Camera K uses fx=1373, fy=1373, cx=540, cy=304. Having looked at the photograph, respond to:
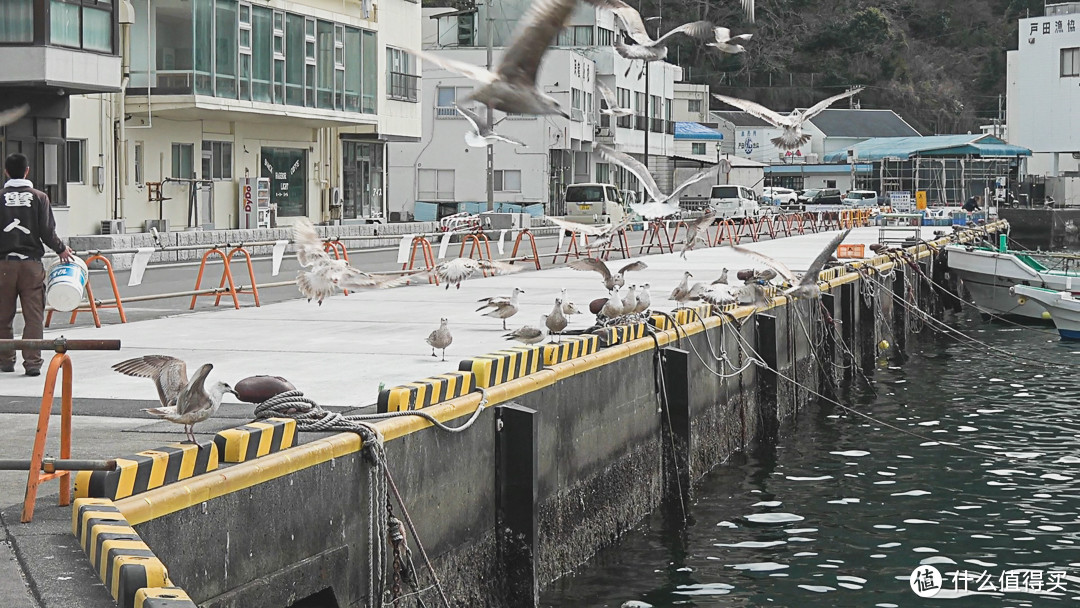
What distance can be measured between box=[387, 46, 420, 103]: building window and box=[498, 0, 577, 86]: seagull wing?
41933 millimetres

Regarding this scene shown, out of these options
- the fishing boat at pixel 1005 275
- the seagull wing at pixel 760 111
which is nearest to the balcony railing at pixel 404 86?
the fishing boat at pixel 1005 275

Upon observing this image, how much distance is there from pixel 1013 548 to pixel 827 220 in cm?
4452

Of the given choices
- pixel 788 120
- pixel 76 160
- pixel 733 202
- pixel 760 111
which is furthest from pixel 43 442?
pixel 733 202

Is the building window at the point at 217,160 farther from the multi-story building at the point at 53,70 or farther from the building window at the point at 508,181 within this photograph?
the building window at the point at 508,181

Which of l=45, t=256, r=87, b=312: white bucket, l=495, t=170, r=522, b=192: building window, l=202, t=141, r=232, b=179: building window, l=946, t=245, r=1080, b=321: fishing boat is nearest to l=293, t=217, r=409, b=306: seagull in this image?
l=45, t=256, r=87, b=312: white bucket

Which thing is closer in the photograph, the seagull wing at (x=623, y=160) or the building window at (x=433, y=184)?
the seagull wing at (x=623, y=160)

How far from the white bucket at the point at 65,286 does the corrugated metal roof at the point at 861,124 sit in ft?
332

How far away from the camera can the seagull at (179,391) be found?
7.30m

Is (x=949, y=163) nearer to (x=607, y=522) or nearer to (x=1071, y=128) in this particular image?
(x=1071, y=128)

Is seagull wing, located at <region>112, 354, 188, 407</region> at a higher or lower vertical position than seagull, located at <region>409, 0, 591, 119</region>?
lower

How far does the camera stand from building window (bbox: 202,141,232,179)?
41031 mm

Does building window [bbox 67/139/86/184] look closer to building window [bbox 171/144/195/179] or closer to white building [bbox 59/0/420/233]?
white building [bbox 59/0/420/233]

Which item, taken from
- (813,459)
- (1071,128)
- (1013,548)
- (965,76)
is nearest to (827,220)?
(1071,128)

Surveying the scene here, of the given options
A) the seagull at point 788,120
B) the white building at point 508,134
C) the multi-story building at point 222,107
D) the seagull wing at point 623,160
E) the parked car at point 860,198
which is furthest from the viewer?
the parked car at point 860,198
